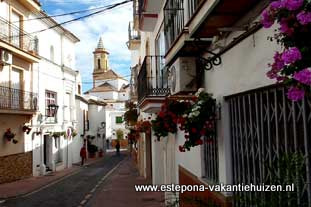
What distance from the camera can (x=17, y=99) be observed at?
67.9 feet

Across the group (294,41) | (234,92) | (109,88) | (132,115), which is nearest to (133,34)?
(132,115)

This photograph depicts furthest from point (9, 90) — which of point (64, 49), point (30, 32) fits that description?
point (64, 49)

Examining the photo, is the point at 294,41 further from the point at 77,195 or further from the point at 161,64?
the point at 77,195

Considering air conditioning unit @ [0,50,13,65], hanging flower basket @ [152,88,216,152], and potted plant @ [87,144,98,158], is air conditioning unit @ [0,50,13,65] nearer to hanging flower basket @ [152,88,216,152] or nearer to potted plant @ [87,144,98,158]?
hanging flower basket @ [152,88,216,152]

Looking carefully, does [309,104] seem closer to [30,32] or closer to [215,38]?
[215,38]

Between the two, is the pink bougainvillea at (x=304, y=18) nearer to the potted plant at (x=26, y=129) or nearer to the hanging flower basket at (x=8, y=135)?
the hanging flower basket at (x=8, y=135)

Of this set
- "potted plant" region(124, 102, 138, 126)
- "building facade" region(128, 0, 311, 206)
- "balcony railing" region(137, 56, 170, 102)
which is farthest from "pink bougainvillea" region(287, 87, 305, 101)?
"potted plant" region(124, 102, 138, 126)

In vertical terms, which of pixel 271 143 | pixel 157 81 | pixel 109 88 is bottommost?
pixel 271 143

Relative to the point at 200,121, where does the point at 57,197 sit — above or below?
below

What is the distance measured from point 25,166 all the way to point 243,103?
64.4ft

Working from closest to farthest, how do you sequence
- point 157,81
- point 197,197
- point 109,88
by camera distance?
point 197,197 < point 157,81 < point 109,88

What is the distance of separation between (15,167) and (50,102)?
7223 mm

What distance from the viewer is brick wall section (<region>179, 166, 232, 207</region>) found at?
4.47 m

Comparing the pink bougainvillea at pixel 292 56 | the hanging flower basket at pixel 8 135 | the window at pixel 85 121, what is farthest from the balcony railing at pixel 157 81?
the window at pixel 85 121
